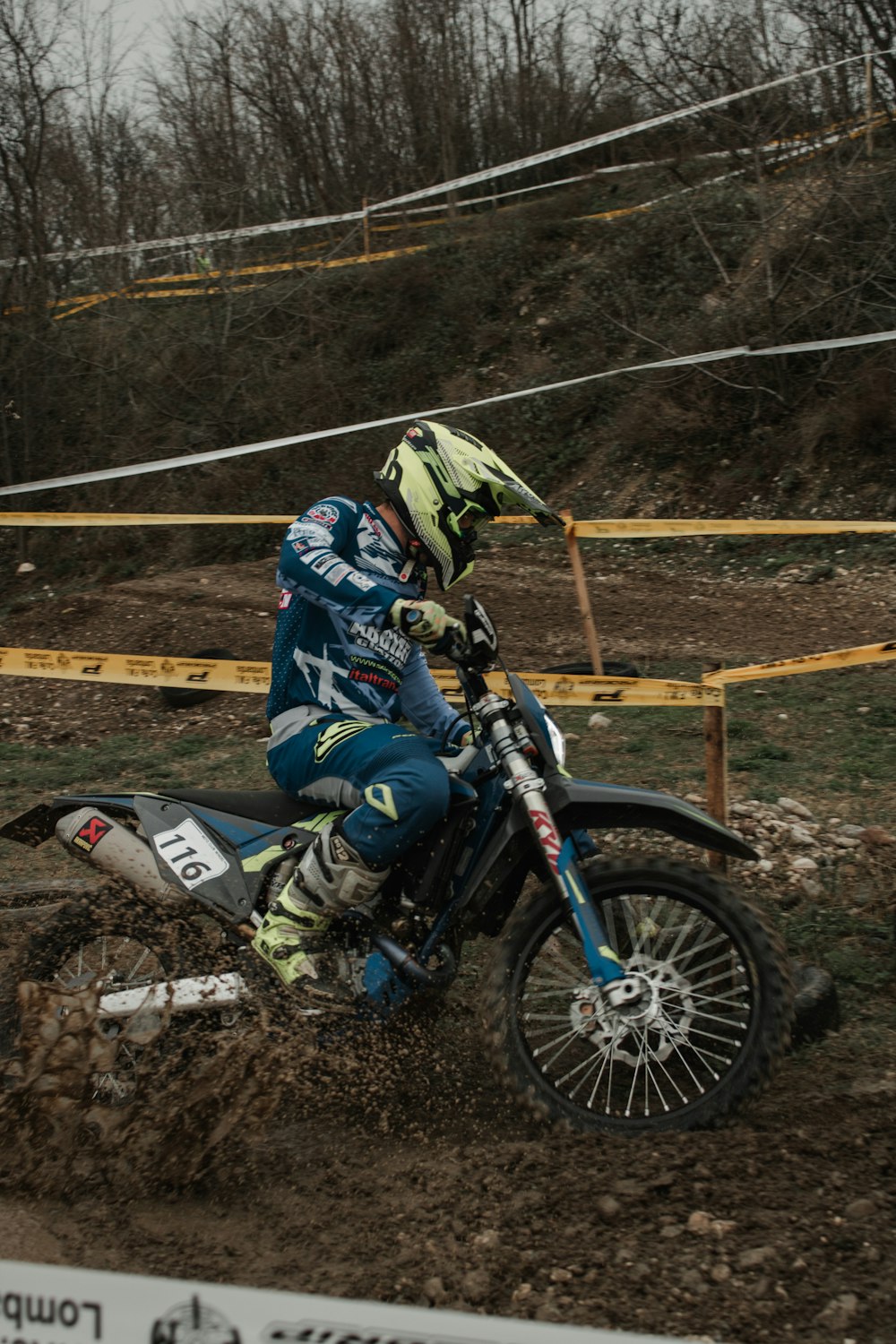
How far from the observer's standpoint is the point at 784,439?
499 inches

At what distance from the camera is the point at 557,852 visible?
3252 mm

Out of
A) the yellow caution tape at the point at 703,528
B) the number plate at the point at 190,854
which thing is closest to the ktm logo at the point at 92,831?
the number plate at the point at 190,854

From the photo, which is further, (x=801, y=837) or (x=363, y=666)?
(x=801, y=837)

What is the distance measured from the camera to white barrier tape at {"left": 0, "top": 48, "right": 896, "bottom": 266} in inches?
559

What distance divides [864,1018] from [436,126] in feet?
64.4

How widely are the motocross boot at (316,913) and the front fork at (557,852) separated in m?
0.51

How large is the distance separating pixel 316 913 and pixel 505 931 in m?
0.60

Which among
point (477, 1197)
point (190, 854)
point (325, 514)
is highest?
point (325, 514)

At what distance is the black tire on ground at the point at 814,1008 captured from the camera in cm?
359

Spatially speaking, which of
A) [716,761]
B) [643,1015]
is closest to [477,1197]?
[643,1015]

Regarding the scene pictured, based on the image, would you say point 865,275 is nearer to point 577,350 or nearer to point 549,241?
point 577,350

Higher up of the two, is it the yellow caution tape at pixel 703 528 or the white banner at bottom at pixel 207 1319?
the yellow caution tape at pixel 703 528

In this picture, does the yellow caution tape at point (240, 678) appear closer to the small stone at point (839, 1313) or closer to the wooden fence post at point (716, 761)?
the wooden fence post at point (716, 761)

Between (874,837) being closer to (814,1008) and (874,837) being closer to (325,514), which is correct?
(814,1008)
